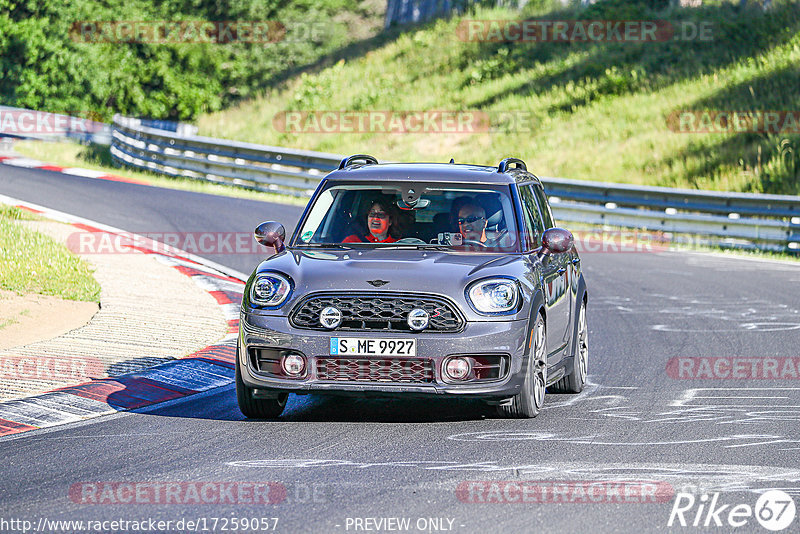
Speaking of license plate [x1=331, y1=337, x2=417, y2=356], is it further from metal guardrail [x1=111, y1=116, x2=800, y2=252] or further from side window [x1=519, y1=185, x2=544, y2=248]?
metal guardrail [x1=111, y1=116, x2=800, y2=252]

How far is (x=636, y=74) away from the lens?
3672 cm

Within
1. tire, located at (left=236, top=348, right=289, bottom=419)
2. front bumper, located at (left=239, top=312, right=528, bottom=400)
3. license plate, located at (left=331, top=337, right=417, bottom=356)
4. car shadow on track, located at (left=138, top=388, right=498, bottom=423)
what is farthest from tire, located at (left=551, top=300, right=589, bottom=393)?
tire, located at (left=236, top=348, right=289, bottom=419)

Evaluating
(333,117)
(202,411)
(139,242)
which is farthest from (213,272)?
(333,117)

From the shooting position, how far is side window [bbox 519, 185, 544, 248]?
9.20 meters

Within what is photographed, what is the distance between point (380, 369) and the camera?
7.86 meters

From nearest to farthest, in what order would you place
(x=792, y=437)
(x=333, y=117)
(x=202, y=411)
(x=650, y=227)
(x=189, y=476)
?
(x=189, y=476) → (x=792, y=437) → (x=202, y=411) → (x=650, y=227) → (x=333, y=117)

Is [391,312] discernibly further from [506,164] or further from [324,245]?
[506,164]

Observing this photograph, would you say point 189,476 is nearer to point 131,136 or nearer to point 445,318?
point 445,318

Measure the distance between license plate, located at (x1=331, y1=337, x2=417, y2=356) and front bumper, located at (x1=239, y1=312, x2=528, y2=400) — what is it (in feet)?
0.10

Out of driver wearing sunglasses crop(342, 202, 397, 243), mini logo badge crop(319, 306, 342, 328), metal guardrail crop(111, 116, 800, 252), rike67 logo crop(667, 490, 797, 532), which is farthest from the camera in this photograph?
metal guardrail crop(111, 116, 800, 252)

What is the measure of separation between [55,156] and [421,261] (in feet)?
96.2

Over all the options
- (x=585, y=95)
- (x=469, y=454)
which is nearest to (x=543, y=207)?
(x=469, y=454)

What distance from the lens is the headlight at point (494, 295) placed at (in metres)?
7.97

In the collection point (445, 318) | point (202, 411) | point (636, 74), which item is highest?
point (636, 74)
